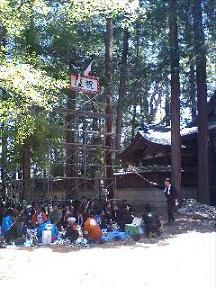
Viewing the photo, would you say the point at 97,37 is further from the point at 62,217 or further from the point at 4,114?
the point at 4,114

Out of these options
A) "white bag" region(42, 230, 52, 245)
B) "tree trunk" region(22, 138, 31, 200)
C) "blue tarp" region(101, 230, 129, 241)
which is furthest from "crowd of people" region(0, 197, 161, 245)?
"tree trunk" region(22, 138, 31, 200)

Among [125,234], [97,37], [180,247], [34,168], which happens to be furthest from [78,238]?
[97,37]

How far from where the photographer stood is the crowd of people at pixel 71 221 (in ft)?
48.9

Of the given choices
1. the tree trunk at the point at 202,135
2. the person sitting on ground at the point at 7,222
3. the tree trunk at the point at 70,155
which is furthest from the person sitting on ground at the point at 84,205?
the tree trunk at the point at 202,135

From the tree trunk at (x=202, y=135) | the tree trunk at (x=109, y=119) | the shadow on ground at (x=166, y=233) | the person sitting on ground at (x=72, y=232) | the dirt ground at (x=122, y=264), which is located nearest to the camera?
the dirt ground at (x=122, y=264)

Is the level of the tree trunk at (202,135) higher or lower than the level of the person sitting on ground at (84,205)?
higher

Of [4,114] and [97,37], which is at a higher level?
[97,37]

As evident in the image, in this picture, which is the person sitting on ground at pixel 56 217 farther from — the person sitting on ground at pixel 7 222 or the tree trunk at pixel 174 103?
the tree trunk at pixel 174 103

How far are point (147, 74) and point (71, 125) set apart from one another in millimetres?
5120

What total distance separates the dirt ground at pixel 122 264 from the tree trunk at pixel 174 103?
6.20 metres

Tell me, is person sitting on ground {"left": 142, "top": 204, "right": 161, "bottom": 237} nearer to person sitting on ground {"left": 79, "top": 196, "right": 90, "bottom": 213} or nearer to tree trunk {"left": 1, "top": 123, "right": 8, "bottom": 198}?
person sitting on ground {"left": 79, "top": 196, "right": 90, "bottom": 213}

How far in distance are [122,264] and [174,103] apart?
1265 cm

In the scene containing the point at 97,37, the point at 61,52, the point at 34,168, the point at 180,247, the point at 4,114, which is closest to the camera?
the point at 4,114

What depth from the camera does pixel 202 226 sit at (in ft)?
59.2
